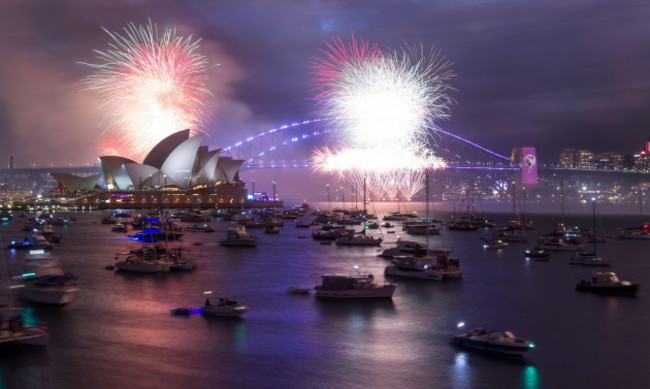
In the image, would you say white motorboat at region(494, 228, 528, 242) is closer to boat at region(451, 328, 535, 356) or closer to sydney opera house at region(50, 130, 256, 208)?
boat at region(451, 328, 535, 356)

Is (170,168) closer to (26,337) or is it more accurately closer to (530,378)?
(26,337)

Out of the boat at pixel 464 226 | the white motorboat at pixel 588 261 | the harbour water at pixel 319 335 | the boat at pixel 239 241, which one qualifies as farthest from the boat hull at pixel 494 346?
the boat at pixel 464 226

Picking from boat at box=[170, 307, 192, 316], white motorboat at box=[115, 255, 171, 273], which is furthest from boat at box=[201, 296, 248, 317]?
white motorboat at box=[115, 255, 171, 273]

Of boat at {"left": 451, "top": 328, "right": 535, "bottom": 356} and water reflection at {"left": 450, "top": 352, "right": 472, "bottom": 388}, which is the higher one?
boat at {"left": 451, "top": 328, "right": 535, "bottom": 356}

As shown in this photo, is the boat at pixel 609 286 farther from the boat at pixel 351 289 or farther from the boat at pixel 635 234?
the boat at pixel 635 234

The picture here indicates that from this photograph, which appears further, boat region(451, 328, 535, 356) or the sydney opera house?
the sydney opera house
